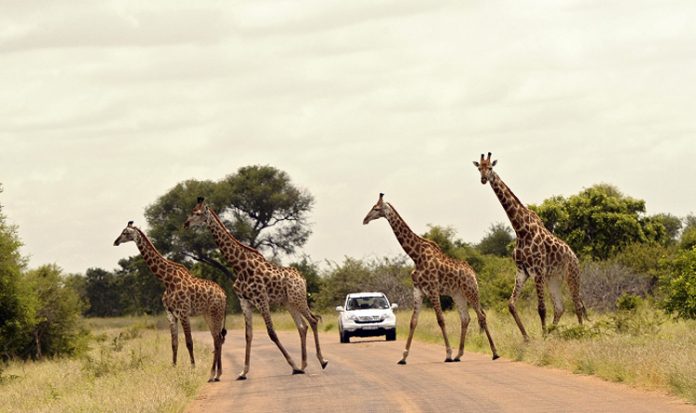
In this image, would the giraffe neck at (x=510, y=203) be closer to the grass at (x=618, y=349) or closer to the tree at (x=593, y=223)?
the grass at (x=618, y=349)

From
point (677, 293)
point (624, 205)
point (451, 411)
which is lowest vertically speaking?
point (451, 411)

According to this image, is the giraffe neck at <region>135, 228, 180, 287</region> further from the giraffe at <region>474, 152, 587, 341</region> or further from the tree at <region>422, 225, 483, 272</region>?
the tree at <region>422, 225, 483, 272</region>

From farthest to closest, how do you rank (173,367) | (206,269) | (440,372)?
(206,269) < (173,367) < (440,372)

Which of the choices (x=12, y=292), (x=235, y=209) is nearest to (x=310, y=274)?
(x=235, y=209)

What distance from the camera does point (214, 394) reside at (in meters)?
20.6

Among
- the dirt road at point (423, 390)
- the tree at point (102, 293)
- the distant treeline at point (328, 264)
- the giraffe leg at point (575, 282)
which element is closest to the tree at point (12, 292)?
the distant treeline at point (328, 264)

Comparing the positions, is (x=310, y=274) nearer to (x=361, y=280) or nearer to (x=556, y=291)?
(x=361, y=280)

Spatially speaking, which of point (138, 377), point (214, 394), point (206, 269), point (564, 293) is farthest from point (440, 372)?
point (206, 269)

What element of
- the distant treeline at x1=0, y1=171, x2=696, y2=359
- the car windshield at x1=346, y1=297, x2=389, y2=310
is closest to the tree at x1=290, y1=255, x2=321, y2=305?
the distant treeline at x1=0, y1=171, x2=696, y2=359

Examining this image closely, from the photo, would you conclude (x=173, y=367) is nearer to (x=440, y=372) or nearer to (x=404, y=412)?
(x=440, y=372)

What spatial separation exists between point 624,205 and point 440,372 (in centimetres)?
3617

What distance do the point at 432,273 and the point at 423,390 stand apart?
7522 mm

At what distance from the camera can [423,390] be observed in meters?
18.8

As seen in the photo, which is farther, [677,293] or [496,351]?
[677,293]
